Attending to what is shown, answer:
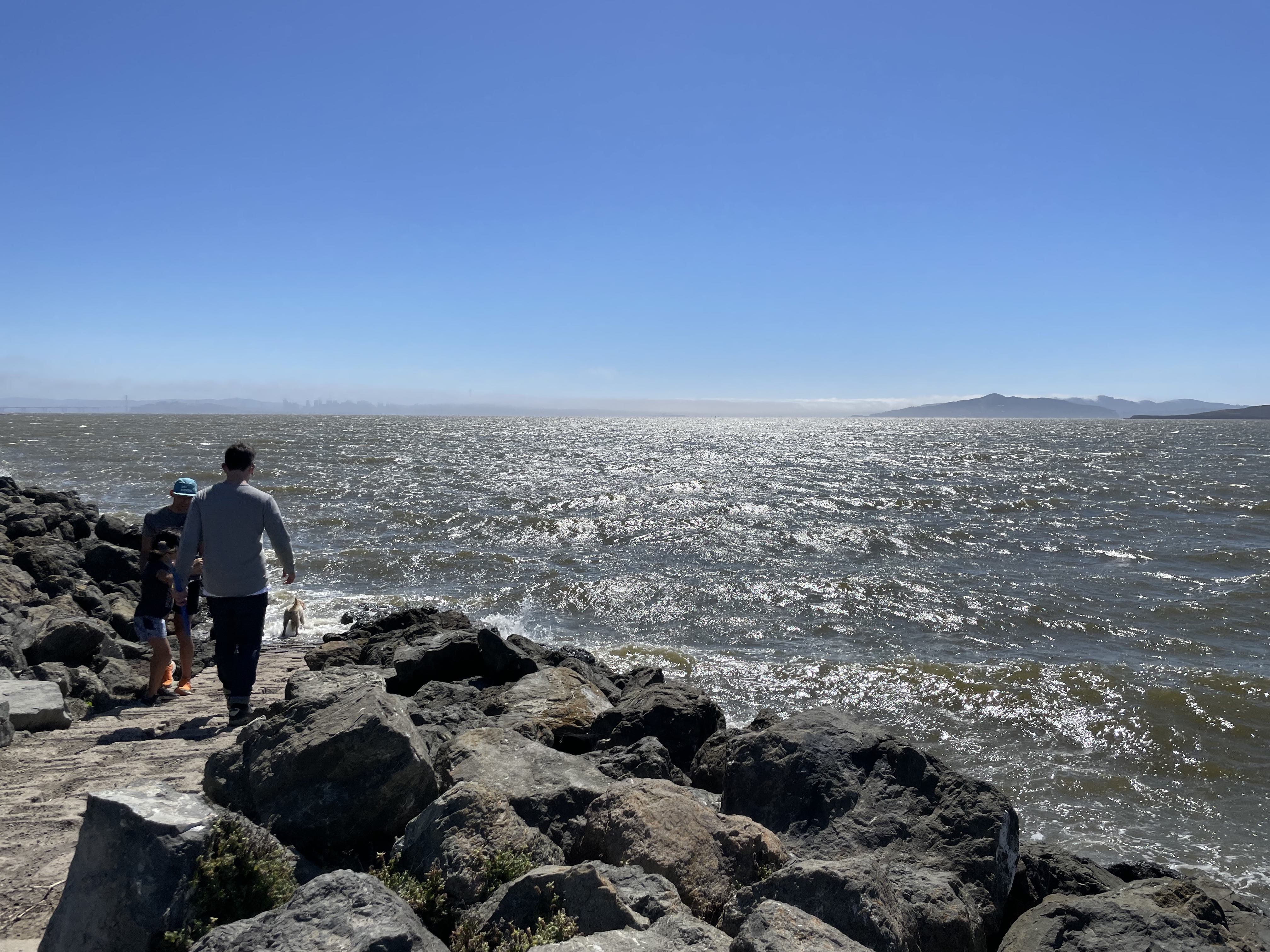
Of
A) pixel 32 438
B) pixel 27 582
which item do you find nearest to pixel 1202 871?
pixel 27 582

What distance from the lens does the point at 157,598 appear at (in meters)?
8.13

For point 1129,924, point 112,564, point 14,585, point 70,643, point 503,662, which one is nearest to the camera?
point 1129,924

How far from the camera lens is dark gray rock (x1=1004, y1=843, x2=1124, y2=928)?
5.29 metres

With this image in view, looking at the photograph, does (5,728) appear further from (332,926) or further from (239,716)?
(332,926)

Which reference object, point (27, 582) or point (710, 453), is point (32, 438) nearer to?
point (710, 453)

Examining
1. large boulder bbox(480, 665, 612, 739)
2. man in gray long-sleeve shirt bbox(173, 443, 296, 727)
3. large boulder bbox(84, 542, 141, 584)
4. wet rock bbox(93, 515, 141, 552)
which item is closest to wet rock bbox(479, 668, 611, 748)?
large boulder bbox(480, 665, 612, 739)

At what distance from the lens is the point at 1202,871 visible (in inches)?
285

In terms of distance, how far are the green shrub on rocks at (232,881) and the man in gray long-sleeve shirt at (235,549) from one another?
3214 millimetres

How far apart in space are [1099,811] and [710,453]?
61.4m

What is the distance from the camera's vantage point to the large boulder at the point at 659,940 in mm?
3219

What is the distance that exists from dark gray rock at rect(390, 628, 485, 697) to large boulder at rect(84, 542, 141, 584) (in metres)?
7.94

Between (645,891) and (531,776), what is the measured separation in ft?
5.32

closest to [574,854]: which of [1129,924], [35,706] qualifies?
[1129,924]

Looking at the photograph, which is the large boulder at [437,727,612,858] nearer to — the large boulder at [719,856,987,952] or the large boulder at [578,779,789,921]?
the large boulder at [578,779,789,921]
